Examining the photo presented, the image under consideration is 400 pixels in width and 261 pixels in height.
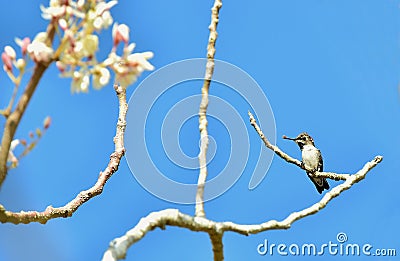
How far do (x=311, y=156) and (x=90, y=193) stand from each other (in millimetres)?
4665

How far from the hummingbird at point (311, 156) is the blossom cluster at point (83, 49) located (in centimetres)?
507

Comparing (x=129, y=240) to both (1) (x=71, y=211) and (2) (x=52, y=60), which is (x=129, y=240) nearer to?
(2) (x=52, y=60)

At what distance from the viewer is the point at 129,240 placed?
1874mm

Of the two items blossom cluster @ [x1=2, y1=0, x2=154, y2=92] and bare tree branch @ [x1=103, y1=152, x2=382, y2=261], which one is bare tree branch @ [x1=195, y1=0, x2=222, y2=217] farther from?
blossom cluster @ [x1=2, y1=0, x2=154, y2=92]

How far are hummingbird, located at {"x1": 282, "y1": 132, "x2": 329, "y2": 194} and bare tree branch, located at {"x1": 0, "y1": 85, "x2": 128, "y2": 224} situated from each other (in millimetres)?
3461

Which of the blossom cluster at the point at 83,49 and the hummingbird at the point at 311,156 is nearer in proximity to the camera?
the blossom cluster at the point at 83,49

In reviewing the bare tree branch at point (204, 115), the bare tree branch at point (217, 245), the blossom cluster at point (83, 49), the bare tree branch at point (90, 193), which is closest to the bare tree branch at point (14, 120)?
the blossom cluster at point (83, 49)

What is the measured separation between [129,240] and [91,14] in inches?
27.9

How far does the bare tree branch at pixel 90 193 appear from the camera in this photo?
2873 mm

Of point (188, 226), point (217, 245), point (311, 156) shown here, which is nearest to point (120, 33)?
point (188, 226)

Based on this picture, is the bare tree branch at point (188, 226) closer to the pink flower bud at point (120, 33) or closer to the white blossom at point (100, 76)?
the white blossom at point (100, 76)

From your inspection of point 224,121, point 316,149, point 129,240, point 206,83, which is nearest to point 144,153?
point 224,121

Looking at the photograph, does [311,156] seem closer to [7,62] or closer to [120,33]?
[120,33]

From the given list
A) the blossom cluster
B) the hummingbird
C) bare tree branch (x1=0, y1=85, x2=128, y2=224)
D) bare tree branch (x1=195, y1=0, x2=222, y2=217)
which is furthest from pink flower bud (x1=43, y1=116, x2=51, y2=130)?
the hummingbird
